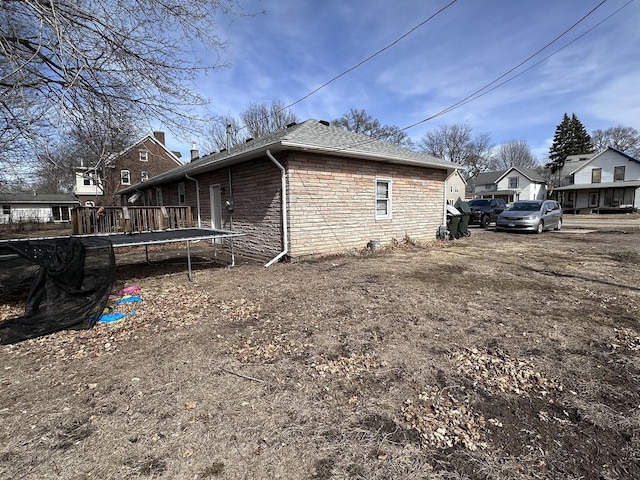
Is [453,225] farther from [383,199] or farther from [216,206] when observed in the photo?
[216,206]

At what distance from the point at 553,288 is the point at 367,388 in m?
4.79

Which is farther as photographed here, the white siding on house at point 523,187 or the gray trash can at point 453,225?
the white siding on house at point 523,187

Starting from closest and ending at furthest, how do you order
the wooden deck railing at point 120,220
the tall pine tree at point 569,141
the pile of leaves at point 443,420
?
the pile of leaves at point 443,420
the wooden deck railing at point 120,220
the tall pine tree at point 569,141

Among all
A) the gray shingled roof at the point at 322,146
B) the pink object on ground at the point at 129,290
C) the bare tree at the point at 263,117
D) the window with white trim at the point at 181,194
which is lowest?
the pink object on ground at the point at 129,290

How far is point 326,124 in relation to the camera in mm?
11727

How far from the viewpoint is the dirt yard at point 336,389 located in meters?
1.93

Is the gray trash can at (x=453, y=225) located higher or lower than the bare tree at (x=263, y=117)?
lower

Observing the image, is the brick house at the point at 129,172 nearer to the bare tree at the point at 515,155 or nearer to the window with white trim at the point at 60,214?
the window with white trim at the point at 60,214

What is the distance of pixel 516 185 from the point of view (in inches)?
1614

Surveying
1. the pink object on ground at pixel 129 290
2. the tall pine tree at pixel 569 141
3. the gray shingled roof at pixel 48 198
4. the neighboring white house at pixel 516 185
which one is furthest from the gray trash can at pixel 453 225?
the tall pine tree at pixel 569 141

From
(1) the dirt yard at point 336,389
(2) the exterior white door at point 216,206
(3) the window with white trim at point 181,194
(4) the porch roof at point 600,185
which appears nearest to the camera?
(1) the dirt yard at point 336,389

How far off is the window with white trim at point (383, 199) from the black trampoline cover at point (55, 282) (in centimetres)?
777

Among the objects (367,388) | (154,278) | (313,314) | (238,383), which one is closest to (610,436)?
(367,388)

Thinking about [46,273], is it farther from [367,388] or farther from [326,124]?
[326,124]
